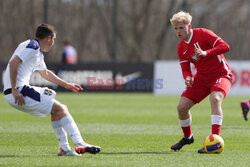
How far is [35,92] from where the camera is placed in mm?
6883

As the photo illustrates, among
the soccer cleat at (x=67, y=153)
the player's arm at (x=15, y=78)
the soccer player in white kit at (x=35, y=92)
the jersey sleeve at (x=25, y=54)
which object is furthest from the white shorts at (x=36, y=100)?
the soccer cleat at (x=67, y=153)

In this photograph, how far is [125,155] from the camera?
7336 mm

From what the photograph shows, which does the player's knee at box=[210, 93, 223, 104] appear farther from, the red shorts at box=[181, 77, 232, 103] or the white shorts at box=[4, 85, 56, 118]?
the white shorts at box=[4, 85, 56, 118]

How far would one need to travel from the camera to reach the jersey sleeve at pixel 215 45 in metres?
7.66

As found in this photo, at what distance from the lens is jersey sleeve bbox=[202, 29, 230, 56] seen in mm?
7664

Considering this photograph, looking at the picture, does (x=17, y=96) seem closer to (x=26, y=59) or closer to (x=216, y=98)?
(x=26, y=59)

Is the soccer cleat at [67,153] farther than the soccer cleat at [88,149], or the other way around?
the soccer cleat at [67,153]

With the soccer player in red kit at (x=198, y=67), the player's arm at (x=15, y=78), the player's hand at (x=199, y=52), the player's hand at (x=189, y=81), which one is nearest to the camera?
the player's arm at (x=15, y=78)

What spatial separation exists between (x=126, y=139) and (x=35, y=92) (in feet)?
9.26

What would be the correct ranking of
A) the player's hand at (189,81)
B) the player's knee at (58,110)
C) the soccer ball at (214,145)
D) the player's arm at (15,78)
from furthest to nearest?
the player's hand at (189,81)
the soccer ball at (214,145)
the player's knee at (58,110)
the player's arm at (15,78)

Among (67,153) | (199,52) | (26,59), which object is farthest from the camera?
(199,52)

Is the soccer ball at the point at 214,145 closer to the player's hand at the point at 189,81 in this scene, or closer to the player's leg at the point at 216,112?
the player's leg at the point at 216,112

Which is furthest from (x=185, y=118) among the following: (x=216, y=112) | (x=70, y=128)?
(x=70, y=128)

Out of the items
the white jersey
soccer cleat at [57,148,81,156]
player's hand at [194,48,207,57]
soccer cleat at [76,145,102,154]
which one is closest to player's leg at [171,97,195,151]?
player's hand at [194,48,207,57]
